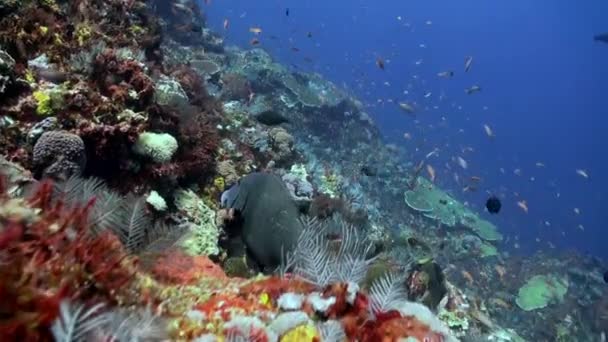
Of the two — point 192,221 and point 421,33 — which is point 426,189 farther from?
point 421,33

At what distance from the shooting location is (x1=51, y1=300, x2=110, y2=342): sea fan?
5.44 ft

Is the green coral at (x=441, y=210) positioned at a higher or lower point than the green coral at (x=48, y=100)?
lower

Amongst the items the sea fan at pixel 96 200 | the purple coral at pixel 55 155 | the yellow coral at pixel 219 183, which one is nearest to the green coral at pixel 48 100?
the purple coral at pixel 55 155

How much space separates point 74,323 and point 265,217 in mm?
3330

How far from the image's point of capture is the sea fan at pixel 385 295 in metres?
2.92

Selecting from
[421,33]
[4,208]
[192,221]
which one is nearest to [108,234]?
[4,208]

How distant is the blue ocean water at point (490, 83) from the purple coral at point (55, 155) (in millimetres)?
22592

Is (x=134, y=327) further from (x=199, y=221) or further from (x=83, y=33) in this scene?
(x=83, y=33)

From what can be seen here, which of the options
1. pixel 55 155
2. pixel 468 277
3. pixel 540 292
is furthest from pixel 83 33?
pixel 540 292

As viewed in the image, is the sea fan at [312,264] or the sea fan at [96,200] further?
the sea fan at [312,264]

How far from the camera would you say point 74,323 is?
67.4 inches

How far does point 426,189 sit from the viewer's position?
1806cm

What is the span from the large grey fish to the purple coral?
174cm

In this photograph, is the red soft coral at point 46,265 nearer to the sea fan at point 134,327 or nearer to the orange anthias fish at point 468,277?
the sea fan at point 134,327
